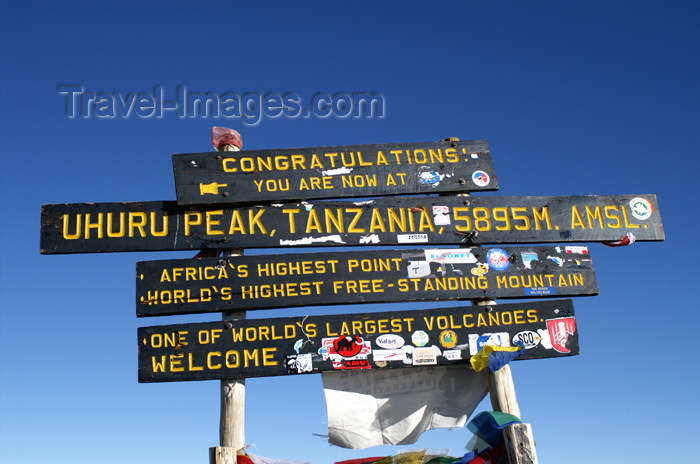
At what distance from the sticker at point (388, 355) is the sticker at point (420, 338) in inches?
7.1

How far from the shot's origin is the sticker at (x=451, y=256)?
7031 millimetres

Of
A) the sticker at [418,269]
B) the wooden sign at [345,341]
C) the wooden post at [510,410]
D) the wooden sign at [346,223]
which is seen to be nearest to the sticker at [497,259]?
the wooden sign at [346,223]

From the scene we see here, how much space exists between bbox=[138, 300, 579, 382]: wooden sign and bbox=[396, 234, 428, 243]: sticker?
837 millimetres

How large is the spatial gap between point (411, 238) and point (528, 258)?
1.35 metres

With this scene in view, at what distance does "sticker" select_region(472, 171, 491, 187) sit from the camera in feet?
24.9

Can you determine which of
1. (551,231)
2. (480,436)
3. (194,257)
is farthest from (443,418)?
(194,257)

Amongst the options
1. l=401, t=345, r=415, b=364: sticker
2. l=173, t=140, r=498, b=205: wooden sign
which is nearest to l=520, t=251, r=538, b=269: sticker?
l=173, t=140, r=498, b=205: wooden sign

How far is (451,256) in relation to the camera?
23.2 feet

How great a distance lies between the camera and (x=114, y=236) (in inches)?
270

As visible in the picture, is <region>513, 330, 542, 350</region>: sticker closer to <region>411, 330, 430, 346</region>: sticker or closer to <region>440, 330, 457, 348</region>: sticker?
<region>440, 330, 457, 348</region>: sticker

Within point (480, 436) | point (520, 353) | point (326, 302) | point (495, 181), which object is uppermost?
point (495, 181)

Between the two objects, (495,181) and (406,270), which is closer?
(406,270)

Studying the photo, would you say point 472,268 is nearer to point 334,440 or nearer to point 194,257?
point 334,440

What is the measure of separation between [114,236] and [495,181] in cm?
439
